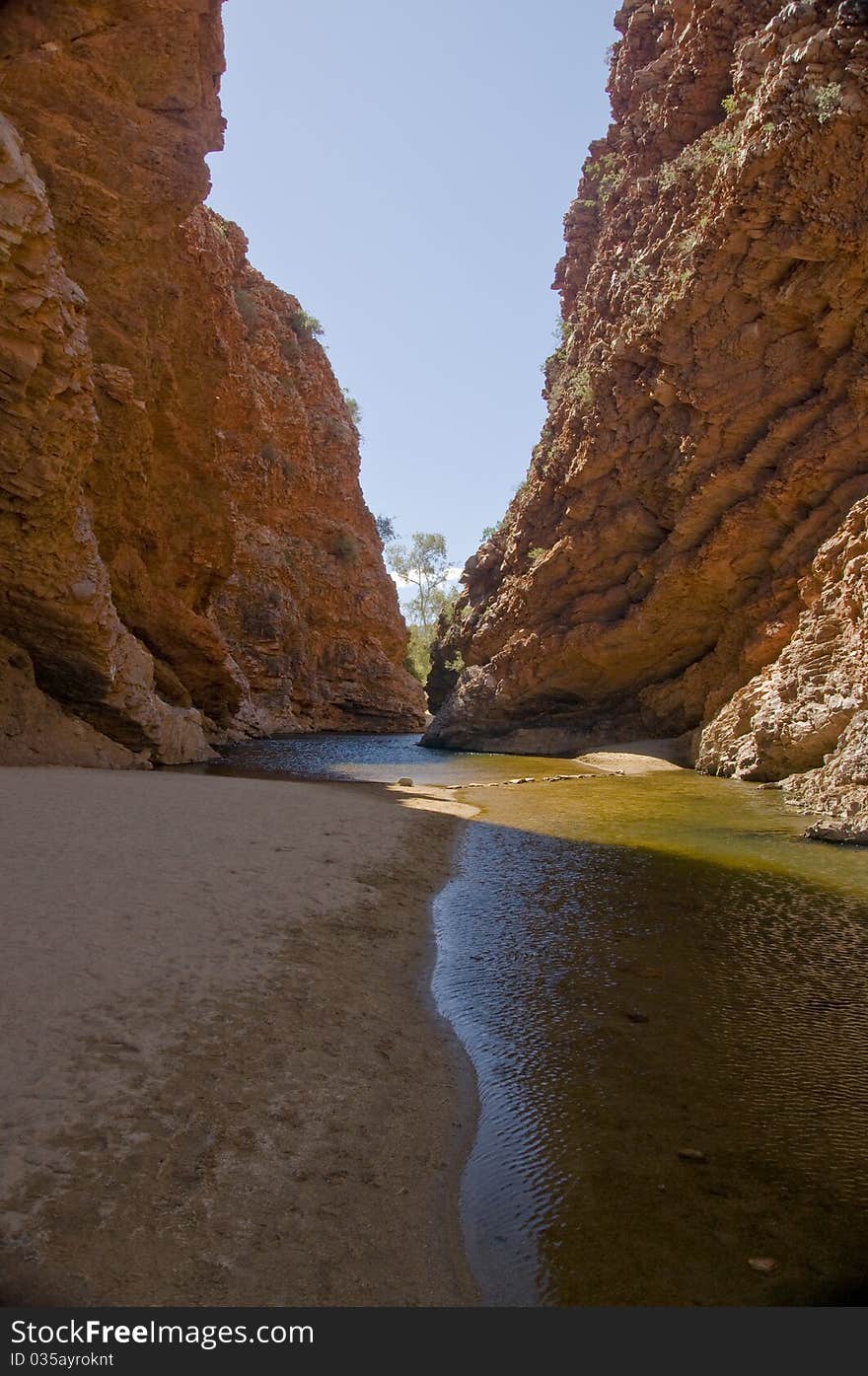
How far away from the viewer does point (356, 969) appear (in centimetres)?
588

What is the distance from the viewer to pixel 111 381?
19047 millimetres

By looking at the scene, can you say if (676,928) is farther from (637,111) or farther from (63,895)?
(637,111)

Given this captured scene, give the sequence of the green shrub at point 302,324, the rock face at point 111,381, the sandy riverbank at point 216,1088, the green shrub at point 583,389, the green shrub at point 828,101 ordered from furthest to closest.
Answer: the green shrub at point 302,324, the green shrub at point 583,389, the green shrub at point 828,101, the rock face at point 111,381, the sandy riverbank at point 216,1088

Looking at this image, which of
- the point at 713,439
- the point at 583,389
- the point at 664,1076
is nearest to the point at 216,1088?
the point at 664,1076

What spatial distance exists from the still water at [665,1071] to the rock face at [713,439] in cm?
454

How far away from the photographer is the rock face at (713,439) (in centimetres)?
1892

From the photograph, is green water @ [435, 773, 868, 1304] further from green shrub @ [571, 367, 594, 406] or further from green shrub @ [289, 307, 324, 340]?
green shrub @ [289, 307, 324, 340]

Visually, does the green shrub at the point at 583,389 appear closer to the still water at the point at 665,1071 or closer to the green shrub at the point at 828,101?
the green shrub at the point at 828,101

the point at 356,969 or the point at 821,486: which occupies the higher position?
the point at 821,486

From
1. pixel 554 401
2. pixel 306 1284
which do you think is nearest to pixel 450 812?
pixel 306 1284

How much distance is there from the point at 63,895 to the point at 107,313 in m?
17.8

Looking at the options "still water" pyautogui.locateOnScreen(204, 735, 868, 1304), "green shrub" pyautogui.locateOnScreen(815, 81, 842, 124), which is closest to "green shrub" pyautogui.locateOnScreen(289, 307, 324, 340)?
"green shrub" pyautogui.locateOnScreen(815, 81, 842, 124)

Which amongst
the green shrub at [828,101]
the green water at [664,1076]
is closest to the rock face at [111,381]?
the green water at [664,1076]

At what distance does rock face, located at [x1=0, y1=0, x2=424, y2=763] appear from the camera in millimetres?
13828
